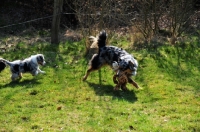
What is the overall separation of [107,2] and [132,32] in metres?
1.89

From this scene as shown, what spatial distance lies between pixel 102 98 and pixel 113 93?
52cm

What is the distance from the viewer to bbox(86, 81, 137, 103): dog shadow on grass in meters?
8.39

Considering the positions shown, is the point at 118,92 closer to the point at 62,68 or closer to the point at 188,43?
the point at 62,68

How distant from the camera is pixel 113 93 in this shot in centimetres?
873

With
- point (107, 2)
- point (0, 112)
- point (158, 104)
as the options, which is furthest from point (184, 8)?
point (0, 112)

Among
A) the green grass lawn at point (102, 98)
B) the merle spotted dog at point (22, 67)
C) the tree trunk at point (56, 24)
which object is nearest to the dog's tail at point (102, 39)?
the green grass lawn at point (102, 98)

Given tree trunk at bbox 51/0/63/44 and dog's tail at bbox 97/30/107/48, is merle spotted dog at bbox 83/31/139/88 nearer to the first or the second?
dog's tail at bbox 97/30/107/48

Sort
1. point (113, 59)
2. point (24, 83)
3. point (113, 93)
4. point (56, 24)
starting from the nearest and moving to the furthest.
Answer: point (113, 93) → point (113, 59) → point (24, 83) → point (56, 24)

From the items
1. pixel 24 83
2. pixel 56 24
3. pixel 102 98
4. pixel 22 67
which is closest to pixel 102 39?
pixel 102 98

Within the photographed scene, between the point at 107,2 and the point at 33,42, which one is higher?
the point at 107,2

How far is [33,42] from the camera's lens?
47.3ft

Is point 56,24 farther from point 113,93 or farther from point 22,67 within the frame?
point 113,93

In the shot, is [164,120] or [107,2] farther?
[107,2]

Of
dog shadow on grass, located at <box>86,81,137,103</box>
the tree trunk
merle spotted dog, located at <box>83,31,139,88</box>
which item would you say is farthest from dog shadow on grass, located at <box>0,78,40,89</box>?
the tree trunk
